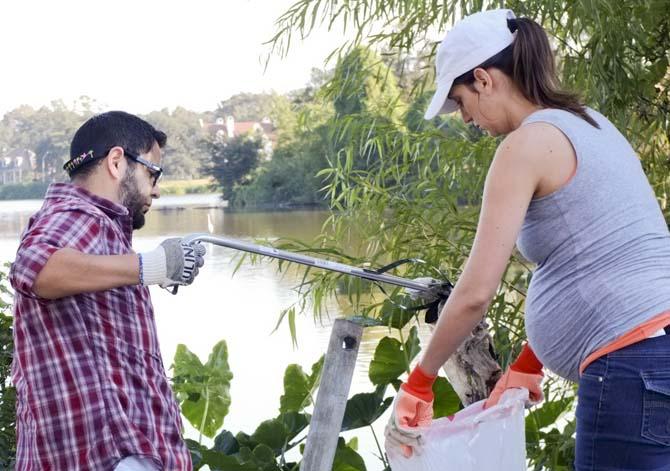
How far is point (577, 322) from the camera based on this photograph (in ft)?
5.51

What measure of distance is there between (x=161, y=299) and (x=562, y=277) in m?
11.0

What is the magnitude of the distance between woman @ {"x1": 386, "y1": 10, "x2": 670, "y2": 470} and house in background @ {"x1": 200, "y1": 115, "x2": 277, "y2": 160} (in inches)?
717

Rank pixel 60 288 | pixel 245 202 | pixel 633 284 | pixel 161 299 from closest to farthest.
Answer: pixel 633 284 → pixel 60 288 → pixel 161 299 → pixel 245 202

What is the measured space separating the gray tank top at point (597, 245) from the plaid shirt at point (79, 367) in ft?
2.38

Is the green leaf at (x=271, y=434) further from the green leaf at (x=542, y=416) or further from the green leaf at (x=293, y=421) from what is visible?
the green leaf at (x=542, y=416)

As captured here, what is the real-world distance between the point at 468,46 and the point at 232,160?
19.8 m

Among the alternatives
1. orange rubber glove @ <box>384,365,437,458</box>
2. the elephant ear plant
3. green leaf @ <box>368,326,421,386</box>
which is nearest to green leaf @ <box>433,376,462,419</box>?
the elephant ear plant

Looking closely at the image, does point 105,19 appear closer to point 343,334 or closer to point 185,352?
point 185,352

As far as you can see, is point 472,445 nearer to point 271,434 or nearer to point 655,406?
point 655,406

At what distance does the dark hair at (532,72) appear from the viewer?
5.65 ft

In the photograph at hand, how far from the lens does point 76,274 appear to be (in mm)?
1781

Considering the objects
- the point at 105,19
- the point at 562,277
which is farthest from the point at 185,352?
the point at 105,19

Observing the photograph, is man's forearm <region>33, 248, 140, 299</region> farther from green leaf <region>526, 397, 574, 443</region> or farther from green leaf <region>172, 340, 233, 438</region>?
green leaf <region>172, 340, 233, 438</region>

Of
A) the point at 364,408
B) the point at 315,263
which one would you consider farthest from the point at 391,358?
the point at 315,263
